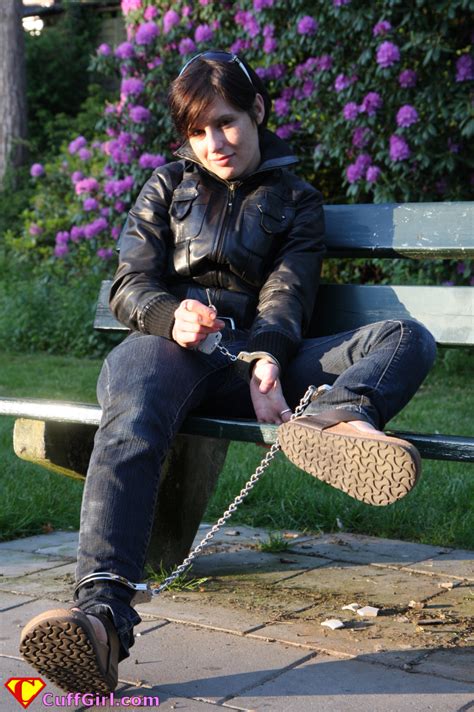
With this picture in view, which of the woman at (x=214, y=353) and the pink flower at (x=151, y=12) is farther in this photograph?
the pink flower at (x=151, y=12)

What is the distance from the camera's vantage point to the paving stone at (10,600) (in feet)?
9.47

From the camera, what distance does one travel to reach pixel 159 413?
2.56m

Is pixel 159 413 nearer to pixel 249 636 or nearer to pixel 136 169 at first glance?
pixel 249 636

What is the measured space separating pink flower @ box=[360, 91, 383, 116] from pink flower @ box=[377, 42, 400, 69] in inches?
9.2

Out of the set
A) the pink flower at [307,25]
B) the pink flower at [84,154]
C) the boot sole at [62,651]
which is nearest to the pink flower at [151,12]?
the pink flower at [84,154]

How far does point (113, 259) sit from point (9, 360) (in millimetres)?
1326

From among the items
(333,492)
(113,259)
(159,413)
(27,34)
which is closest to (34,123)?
(27,34)

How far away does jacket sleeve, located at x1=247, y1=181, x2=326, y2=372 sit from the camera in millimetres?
2861

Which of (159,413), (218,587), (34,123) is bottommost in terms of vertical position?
(218,587)

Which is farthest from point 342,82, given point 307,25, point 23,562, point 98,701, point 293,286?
point 98,701

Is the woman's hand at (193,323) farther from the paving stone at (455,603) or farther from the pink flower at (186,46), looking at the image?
the pink flower at (186,46)

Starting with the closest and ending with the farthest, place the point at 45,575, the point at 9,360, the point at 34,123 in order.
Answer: the point at 45,575 < the point at 9,360 < the point at 34,123

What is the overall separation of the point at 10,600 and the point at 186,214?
Result: 1.15m

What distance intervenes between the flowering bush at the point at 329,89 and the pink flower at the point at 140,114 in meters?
0.01
